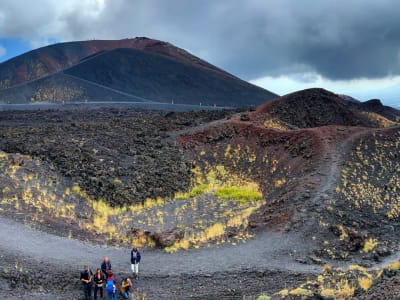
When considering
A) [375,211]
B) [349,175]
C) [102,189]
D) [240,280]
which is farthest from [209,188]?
[240,280]

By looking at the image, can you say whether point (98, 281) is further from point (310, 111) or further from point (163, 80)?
point (163, 80)

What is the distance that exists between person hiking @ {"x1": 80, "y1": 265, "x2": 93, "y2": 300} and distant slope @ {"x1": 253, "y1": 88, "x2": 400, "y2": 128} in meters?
29.7

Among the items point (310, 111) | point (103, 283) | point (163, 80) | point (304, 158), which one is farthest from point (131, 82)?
point (103, 283)

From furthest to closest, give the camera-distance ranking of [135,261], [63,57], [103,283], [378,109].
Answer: [63,57] < [378,109] < [135,261] < [103,283]

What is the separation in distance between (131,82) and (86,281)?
76501 mm

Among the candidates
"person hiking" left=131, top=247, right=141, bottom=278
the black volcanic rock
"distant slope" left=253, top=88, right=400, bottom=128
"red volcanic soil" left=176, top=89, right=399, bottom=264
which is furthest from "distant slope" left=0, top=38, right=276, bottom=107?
"person hiking" left=131, top=247, right=141, bottom=278

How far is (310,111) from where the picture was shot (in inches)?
1800

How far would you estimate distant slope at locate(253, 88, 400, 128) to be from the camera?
43.8 meters

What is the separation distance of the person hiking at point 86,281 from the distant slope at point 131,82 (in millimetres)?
60032

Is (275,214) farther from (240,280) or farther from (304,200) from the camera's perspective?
(240,280)

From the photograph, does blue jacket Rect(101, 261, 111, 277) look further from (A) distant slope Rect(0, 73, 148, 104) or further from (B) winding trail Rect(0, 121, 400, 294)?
(A) distant slope Rect(0, 73, 148, 104)

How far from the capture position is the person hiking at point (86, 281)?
47.6 feet

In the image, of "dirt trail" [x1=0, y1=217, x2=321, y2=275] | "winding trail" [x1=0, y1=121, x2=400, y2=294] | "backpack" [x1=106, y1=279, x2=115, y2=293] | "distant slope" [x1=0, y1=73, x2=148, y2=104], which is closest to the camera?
"backpack" [x1=106, y1=279, x2=115, y2=293]

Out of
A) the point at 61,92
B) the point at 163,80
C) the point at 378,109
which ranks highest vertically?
the point at 163,80
